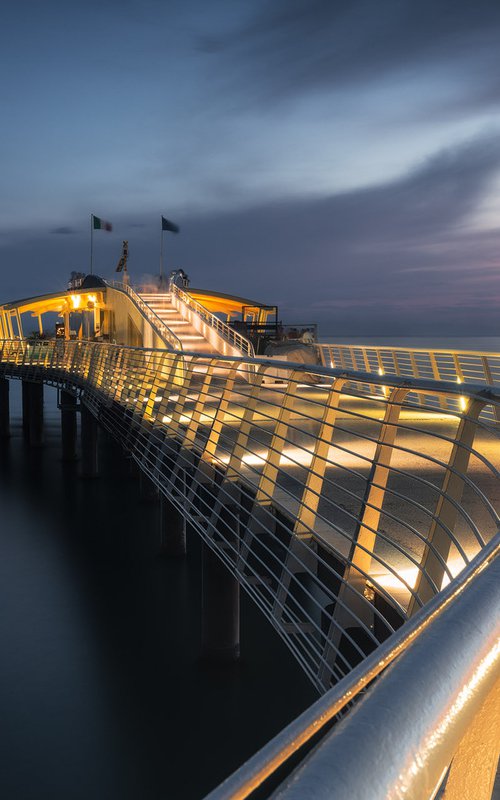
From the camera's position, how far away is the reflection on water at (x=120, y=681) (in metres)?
9.41

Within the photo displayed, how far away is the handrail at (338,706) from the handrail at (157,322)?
20.9 metres

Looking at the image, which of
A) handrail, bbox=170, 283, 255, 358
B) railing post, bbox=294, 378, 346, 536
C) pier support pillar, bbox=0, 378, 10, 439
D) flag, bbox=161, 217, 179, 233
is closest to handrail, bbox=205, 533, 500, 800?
railing post, bbox=294, 378, 346, 536

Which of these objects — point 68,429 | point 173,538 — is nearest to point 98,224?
point 68,429

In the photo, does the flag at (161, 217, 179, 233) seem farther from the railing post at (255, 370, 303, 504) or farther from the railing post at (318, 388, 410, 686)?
the railing post at (318, 388, 410, 686)

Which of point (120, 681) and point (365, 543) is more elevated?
point (365, 543)

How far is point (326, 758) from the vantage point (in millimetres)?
574

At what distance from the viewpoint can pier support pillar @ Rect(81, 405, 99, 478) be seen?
930 inches

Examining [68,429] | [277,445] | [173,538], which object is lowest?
[173,538]

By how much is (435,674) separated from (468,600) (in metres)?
0.14

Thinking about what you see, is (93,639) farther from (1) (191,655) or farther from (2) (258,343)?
(2) (258,343)

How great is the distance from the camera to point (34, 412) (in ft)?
104

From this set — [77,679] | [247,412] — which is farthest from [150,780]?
[247,412]

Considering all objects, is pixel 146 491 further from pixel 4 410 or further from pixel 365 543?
pixel 365 543

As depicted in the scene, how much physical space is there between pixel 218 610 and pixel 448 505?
7.82 m
